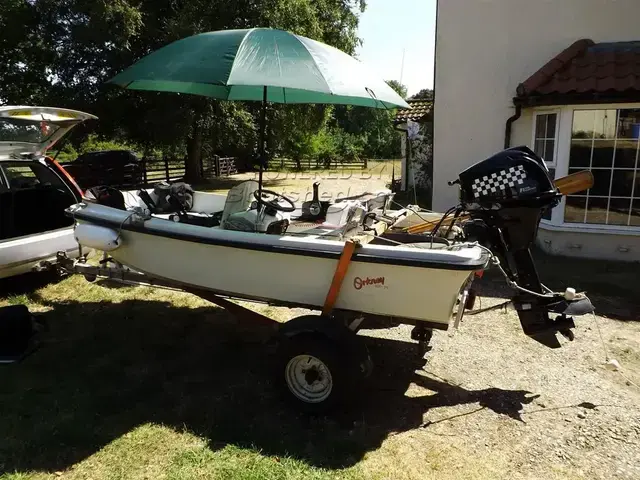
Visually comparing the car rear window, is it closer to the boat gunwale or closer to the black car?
the boat gunwale

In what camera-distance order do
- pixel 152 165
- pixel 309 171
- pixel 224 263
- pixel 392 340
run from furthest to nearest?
pixel 309 171, pixel 152 165, pixel 392 340, pixel 224 263

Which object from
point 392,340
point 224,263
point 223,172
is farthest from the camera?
point 223,172

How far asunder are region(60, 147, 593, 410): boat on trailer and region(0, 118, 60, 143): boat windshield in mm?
1447

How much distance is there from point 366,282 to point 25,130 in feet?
13.0

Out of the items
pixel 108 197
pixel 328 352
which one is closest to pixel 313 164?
pixel 108 197

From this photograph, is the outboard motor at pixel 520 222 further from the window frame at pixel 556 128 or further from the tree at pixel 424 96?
the tree at pixel 424 96

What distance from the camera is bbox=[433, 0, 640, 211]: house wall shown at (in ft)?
26.3

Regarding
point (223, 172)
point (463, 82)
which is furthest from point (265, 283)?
point (223, 172)

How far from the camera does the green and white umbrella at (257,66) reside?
3260 millimetres

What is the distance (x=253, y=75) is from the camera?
3244 millimetres

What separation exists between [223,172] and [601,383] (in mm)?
22223

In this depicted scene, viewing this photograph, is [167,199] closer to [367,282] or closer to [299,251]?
[299,251]

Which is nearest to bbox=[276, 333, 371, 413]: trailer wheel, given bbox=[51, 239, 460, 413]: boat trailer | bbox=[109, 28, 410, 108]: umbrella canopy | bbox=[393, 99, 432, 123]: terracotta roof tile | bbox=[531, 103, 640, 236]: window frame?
bbox=[51, 239, 460, 413]: boat trailer

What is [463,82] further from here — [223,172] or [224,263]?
[223,172]
